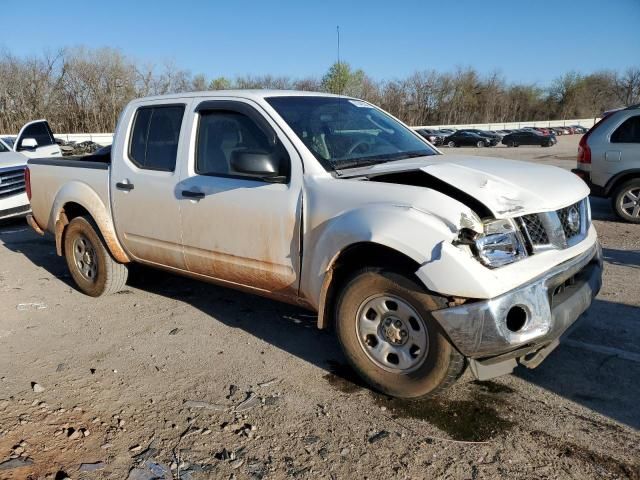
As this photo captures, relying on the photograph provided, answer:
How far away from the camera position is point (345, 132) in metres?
4.02

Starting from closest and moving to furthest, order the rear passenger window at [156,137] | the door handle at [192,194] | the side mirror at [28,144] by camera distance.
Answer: the door handle at [192,194] < the rear passenger window at [156,137] < the side mirror at [28,144]

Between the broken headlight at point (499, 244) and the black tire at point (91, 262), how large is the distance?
3.79m

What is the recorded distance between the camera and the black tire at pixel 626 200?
8328 millimetres

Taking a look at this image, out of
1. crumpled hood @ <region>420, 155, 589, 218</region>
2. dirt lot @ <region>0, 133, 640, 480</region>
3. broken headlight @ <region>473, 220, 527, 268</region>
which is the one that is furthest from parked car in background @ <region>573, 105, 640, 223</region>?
broken headlight @ <region>473, 220, 527, 268</region>

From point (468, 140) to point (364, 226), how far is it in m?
46.5

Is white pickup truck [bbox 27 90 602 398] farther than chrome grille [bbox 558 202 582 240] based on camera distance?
No

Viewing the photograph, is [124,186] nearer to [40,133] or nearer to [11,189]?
[11,189]

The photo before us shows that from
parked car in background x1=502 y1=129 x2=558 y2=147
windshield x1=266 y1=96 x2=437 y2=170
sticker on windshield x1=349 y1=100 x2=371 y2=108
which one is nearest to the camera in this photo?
windshield x1=266 y1=96 x2=437 y2=170

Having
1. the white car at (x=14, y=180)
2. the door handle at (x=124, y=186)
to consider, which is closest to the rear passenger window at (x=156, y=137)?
the door handle at (x=124, y=186)

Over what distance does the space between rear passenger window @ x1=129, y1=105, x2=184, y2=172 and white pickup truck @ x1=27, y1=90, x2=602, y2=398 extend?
2cm

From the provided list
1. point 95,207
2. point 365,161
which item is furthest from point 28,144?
point 365,161

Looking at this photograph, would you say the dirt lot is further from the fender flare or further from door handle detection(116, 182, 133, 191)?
door handle detection(116, 182, 133, 191)

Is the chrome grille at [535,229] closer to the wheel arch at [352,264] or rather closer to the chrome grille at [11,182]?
the wheel arch at [352,264]

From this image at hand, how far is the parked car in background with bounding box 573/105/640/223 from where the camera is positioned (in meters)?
8.27
